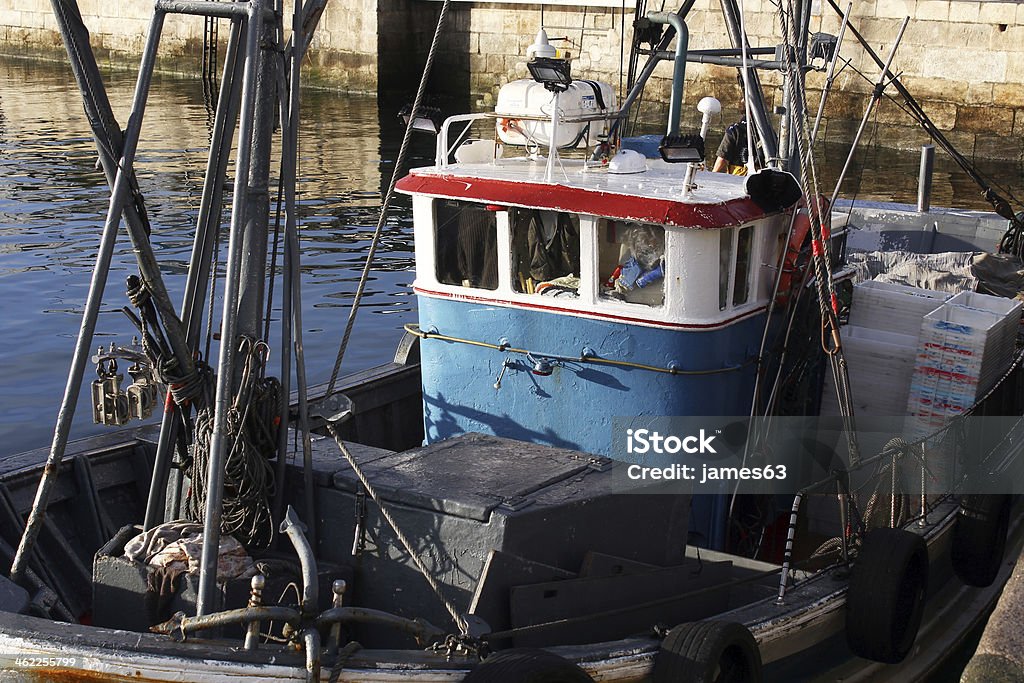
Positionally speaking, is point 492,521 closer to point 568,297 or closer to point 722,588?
point 722,588

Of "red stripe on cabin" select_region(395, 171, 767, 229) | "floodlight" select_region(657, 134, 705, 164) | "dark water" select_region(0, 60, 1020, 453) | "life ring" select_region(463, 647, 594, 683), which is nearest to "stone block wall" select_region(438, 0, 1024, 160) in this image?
"dark water" select_region(0, 60, 1020, 453)

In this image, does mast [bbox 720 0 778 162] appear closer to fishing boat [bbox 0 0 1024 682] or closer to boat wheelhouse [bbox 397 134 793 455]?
fishing boat [bbox 0 0 1024 682]

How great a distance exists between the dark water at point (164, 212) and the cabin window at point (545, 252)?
1.99 m

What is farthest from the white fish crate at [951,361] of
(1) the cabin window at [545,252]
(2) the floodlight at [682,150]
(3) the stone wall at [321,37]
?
(3) the stone wall at [321,37]

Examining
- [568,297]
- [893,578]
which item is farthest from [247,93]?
[893,578]

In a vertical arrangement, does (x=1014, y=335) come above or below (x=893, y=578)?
above

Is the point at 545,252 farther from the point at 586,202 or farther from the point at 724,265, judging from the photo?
the point at 724,265

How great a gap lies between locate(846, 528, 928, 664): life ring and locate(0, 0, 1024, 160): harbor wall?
1513 cm

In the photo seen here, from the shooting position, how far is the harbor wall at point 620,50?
2611 cm

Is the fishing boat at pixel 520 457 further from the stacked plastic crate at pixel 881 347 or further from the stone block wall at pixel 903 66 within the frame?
the stone block wall at pixel 903 66

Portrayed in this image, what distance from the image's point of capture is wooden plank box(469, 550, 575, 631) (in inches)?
205

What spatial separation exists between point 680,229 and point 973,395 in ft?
8.12

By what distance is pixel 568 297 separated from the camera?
7191 millimetres

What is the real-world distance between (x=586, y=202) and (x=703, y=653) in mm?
2710
